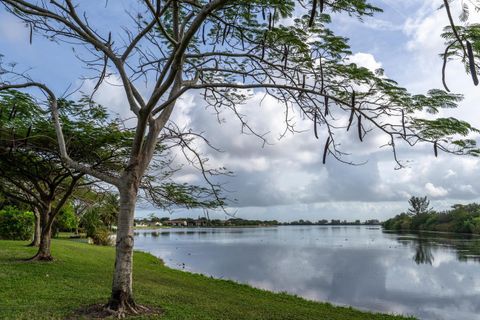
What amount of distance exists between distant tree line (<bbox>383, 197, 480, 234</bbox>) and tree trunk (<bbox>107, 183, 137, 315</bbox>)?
194 ft

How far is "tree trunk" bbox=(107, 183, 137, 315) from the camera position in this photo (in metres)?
6.36

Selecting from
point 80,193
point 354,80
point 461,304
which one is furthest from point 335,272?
point 354,80

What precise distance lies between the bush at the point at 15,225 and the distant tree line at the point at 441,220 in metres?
53.5

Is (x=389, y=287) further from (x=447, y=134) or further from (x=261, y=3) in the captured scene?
(x=261, y=3)

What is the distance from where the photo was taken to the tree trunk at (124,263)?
636 cm

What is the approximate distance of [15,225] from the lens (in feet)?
74.4

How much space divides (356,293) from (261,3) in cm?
1338

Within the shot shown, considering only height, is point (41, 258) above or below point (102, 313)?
above

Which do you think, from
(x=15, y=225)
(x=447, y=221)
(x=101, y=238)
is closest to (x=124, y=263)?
(x=15, y=225)

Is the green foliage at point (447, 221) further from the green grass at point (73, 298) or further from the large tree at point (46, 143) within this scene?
the large tree at point (46, 143)

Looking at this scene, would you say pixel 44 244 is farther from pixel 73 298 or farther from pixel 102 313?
pixel 102 313

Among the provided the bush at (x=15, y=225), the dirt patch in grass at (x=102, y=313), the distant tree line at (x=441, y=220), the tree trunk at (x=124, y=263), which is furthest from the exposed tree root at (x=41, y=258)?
the distant tree line at (x=441, y=220)

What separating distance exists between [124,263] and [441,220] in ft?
243

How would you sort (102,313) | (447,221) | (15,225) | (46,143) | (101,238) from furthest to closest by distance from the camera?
(447,221) → (101,238) → (15,225) → (46,143) → (102,313)
